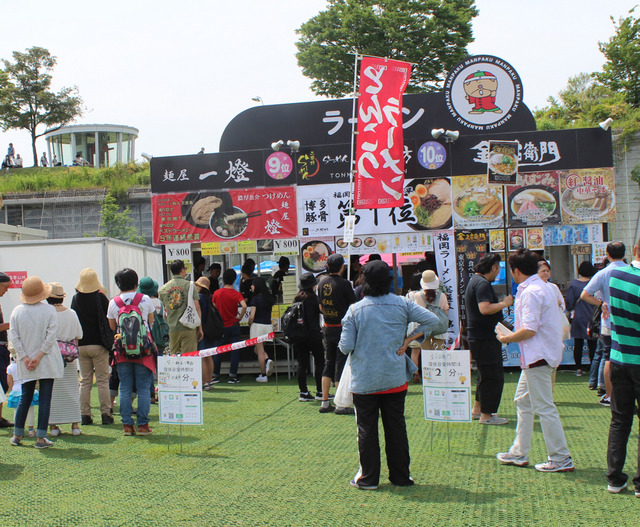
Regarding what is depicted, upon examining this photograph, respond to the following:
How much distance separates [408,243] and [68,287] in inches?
231

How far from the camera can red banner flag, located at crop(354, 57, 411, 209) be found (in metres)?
9.44

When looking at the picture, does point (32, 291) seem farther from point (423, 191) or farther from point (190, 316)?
point (423, 191)

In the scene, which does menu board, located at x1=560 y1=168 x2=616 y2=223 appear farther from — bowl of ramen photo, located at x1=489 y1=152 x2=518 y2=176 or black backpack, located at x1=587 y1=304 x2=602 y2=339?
black backpack, located at x1=587 y1=304 x2=602 y2=339

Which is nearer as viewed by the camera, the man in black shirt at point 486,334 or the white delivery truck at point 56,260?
the man in black shirt at point 486,334

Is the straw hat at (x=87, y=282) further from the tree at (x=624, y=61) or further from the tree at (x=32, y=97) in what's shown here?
the tree at (x=32, y=97)

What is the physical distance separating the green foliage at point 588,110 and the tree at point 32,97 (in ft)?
89.0

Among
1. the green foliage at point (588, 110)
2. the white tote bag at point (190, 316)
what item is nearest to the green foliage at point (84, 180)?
the green foliage at point (588, 110)

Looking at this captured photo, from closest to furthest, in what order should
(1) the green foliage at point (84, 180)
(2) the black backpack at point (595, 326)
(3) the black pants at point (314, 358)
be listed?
(2) the black backpack at point (595, 326) → (3) the black pants at point (314, 358) → (1) the green foliage at point (84, 180)

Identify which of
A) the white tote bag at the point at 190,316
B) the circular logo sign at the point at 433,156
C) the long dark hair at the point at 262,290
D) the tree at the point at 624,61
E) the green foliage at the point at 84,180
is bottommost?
the white tote bag at the point at 190,316

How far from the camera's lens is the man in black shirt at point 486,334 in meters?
6.15

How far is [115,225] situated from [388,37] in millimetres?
13414

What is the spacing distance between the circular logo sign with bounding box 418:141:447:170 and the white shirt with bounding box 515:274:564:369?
18.5ft

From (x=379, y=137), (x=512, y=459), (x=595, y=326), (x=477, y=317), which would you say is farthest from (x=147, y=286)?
(x=595, y=326)

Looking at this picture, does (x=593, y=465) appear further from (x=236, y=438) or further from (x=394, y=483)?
(x=236, y=438)
